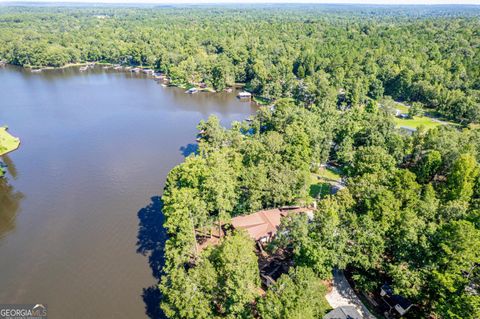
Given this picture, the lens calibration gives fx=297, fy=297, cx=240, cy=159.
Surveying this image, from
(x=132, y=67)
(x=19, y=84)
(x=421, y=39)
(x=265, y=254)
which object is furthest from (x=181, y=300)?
(x=421, y=39)

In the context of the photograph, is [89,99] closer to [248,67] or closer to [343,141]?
[248,67]

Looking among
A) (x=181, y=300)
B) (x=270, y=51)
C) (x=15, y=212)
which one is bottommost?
(x=15, y=212)

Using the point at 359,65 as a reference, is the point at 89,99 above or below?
below

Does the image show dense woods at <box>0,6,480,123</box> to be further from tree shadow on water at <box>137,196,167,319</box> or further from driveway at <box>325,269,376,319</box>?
driveway at <box>325,269,376,319</box>

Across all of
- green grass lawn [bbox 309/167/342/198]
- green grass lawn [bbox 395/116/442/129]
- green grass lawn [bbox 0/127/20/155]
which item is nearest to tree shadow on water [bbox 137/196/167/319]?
green grass lawn [bbox 309/167/342/198]

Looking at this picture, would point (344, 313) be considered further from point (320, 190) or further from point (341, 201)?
point (320, 190)

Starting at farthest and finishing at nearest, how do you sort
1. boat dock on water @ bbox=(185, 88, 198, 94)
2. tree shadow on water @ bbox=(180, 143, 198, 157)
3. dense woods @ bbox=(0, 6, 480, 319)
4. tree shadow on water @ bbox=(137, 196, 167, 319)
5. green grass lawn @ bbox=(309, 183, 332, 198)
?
boat dock on water @ bbox=(185, 88, 198, 94) → tree shadow on water @ bbox=(180, 143, 198, 157) → green grass lawn @ bbox=(309, 183, 332, 198) → tree shadow on water @ bbox=(137, 196, 167, 319) → dense woods @ bbox=(0, 6, 480, 319)
